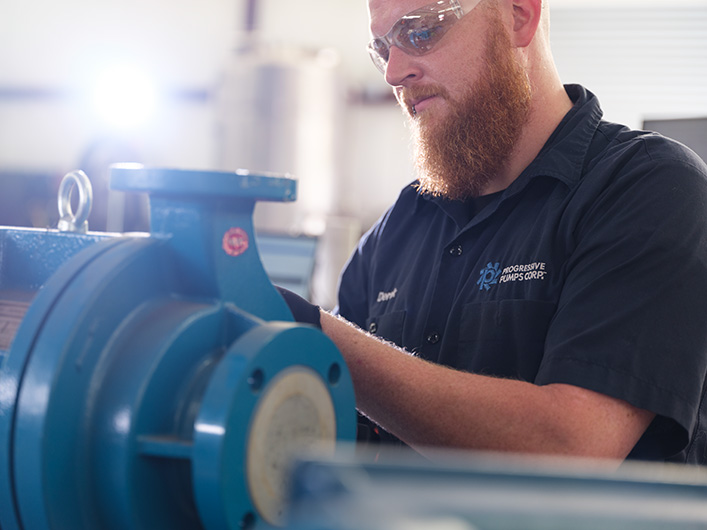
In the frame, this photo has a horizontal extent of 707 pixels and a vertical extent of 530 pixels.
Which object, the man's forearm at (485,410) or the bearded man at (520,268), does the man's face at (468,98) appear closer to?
the bearded man at (520,268)

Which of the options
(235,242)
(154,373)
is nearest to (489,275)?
(235,242)

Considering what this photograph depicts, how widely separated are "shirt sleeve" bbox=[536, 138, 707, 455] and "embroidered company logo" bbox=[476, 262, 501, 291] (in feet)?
0.61

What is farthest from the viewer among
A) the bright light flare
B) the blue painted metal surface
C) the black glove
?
the bright light flare

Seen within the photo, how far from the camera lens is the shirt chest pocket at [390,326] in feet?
4.55

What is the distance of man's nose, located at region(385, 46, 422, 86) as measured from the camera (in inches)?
54.1

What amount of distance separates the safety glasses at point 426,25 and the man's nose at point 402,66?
0.03 feet

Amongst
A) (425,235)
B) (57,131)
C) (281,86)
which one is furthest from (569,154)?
(57,131)

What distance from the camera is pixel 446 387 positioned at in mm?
946

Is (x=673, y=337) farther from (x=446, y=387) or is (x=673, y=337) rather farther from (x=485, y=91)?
(x=485, y=91)

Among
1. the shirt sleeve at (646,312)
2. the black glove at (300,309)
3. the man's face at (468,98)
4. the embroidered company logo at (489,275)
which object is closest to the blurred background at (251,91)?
the man's face at (468,98)

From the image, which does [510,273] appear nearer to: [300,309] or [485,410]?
[485,410]

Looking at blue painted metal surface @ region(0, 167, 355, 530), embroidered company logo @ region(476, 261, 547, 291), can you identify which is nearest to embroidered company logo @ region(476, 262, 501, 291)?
embroidered company logo @ region(476, 261, 547, 291)

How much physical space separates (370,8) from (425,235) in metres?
0.44

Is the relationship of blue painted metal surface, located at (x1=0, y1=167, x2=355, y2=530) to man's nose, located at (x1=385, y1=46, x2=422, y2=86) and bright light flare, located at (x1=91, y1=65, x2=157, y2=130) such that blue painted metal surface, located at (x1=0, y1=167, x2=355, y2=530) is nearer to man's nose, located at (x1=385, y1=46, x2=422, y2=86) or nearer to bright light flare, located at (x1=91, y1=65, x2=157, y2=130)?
man's nose, located at (x1=385, y1=46, x2=422, y2=86)
